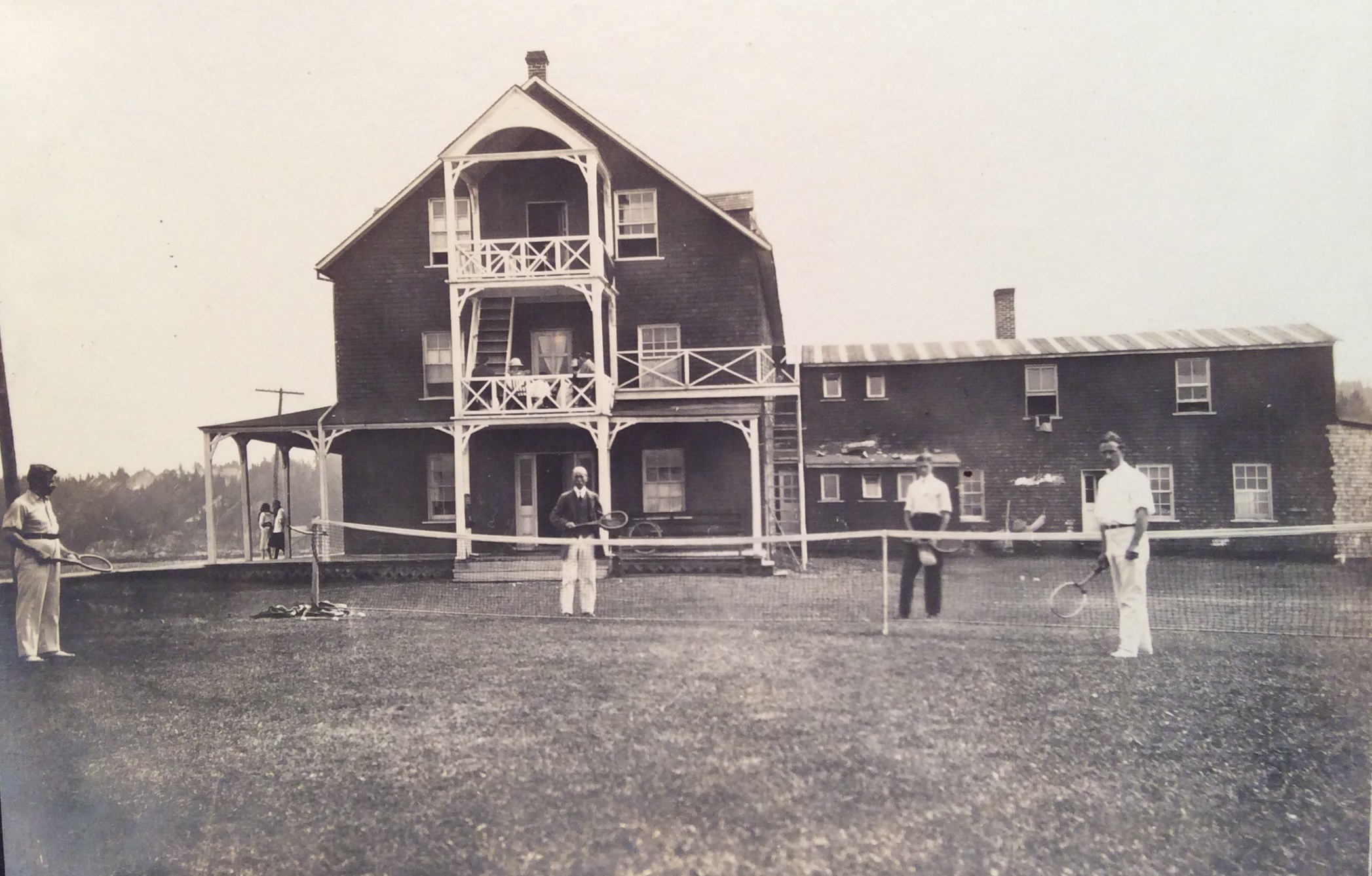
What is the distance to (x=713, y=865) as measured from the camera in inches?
113

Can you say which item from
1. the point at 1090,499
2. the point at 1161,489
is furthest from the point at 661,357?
the point at 1161,489

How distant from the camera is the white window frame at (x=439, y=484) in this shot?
373 centimetres

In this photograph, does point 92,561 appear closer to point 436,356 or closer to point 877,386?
point 436,356

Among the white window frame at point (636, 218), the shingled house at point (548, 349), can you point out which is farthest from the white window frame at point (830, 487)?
the white window frame at point (636, 218)

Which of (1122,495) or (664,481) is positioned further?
(664,481)

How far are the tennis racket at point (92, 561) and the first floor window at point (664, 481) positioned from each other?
272cm

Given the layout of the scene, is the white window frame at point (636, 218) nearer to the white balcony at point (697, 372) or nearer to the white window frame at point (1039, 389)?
the white balcony at point (697, 372)

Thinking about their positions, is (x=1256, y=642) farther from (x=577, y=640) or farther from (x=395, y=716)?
(x=395, y=716)

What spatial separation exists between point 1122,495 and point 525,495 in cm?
257

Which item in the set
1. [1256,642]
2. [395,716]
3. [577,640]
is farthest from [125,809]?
[1256,642]

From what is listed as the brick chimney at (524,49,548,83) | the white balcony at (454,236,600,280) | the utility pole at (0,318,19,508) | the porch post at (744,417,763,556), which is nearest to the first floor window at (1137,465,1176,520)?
the porch post at (744,417,763,556)

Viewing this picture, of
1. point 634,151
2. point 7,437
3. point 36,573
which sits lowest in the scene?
point 36,573

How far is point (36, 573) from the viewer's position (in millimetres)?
3906

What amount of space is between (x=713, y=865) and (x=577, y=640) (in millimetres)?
1110
